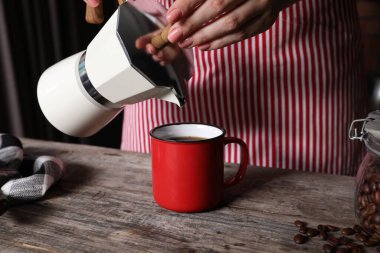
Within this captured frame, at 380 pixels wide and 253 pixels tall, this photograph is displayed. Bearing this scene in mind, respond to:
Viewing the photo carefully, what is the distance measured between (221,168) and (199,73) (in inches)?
12.8

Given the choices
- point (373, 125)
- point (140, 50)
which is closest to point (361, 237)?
point (373, 125)

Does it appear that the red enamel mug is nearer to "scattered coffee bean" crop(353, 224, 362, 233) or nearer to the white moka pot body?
the white moka pot body

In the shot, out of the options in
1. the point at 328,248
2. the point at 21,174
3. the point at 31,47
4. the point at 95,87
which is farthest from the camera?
the point at 31,47

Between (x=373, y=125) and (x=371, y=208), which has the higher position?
(x=373, y=125)

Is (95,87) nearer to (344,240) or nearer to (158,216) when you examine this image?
(158,216)

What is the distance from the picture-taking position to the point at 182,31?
0.56 meters

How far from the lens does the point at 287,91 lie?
91 cm

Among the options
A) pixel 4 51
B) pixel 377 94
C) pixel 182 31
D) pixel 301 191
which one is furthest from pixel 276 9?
pixel 377 94

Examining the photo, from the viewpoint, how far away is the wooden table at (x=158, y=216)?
1.77 feet

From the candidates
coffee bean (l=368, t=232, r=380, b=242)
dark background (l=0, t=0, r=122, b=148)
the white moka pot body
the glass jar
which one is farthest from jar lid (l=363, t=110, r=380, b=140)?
dark background (l=0, t=0, r=122, b=148)

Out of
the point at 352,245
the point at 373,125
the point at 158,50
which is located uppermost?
the point at 158,50

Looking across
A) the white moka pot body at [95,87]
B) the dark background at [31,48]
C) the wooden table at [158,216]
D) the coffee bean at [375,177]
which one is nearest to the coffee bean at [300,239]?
the wooden table at [158,216]

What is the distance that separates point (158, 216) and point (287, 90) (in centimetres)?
44

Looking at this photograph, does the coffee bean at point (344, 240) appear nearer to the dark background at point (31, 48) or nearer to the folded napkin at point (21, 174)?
the folded napkin at point (21, 174)
